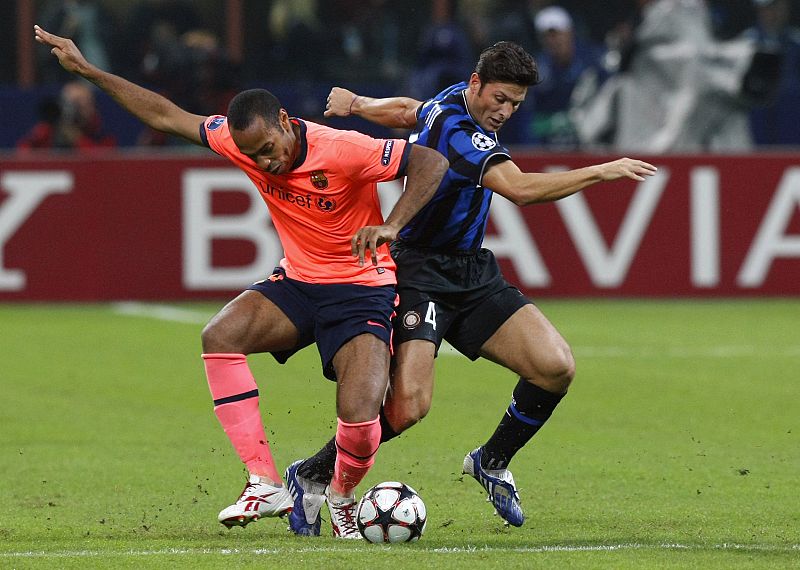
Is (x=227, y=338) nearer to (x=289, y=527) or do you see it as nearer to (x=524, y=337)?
(x=289, y=527)

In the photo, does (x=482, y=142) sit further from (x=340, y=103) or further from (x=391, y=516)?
(x=391, y=516)

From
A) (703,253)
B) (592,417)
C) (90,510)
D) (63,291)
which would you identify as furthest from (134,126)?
(90,510)

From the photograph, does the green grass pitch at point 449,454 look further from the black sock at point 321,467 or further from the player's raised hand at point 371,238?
the player's raised hand at point 371,238

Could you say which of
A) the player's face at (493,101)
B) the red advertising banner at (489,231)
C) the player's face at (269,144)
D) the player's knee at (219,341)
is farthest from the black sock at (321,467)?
the red advertising banner at (489,231)

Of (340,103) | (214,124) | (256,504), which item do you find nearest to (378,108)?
(340,103)

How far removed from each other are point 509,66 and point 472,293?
101 centimetres

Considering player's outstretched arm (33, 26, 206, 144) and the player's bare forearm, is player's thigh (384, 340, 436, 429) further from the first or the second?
player's outstretched arm (33, 26, 206, 144)

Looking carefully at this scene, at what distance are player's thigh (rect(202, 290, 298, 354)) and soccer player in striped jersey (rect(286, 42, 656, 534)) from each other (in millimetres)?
540

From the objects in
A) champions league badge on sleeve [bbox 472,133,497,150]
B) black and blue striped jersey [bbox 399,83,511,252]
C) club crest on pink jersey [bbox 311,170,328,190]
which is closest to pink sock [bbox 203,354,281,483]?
club crest on pink jersey [bbox 311,170,328,190]

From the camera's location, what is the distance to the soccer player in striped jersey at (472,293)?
696 centimetres

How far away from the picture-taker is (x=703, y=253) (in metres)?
16.2

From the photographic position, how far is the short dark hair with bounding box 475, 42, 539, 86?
23.1ft

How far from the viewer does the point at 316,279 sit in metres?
6.88

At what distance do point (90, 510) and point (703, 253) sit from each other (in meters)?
10.2
